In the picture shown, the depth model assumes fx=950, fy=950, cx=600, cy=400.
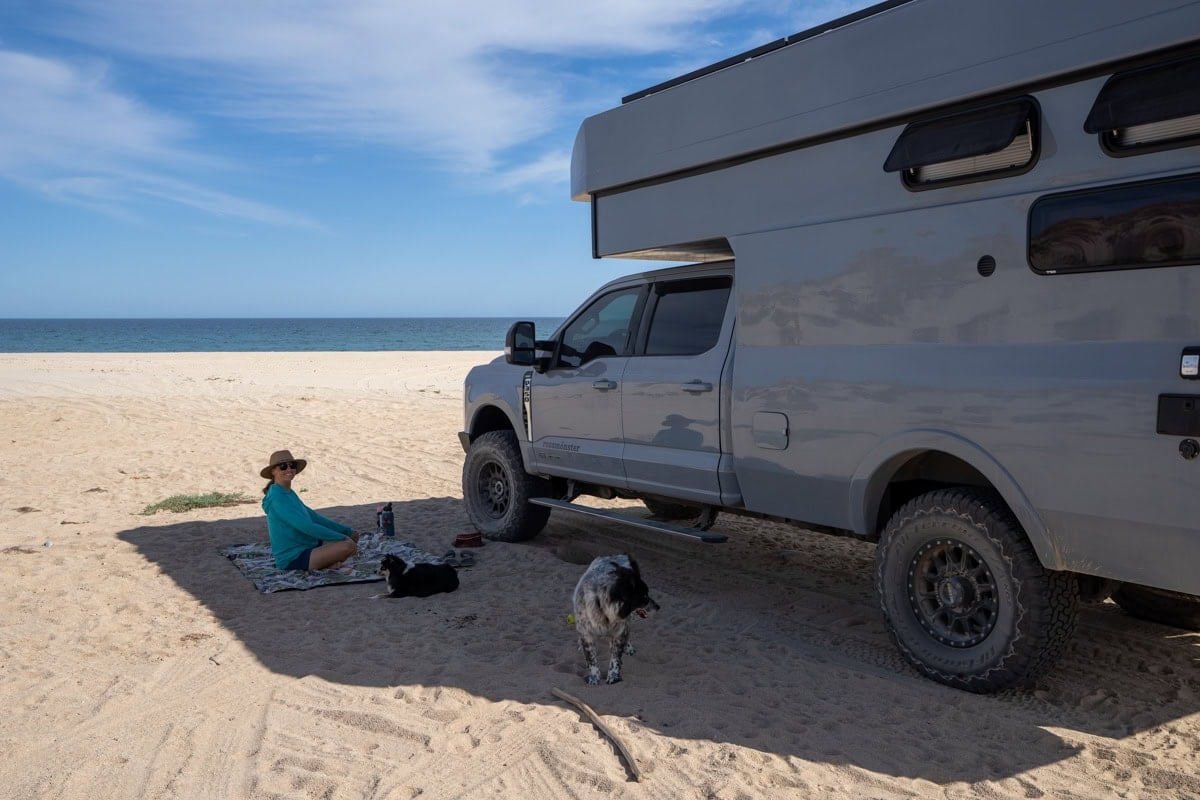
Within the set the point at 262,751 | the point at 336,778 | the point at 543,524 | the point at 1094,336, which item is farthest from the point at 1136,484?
the point at 543,524

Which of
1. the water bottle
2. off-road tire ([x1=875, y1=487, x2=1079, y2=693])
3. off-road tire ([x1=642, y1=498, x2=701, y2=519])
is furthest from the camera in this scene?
the water bottle

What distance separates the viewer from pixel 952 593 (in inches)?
181

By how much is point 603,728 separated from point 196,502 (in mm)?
6724

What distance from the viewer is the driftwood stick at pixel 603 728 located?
3.87 meters

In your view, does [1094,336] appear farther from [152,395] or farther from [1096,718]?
[152,395]

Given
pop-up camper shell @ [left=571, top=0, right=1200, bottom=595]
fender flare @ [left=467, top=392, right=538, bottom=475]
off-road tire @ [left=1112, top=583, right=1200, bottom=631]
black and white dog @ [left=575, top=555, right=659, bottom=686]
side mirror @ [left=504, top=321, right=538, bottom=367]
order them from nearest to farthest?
1. pop-up camper shell @ [left=571, top=0, right=1200, bottom=595]
2. black and white dog @ [left=575, top=555, right=659, bottom=686]
3. off-road tire @ [left=1112, top=583, right=1200, bottom=631]
4. side mirror @ [left=504, top=321, right=538, bottom=367]
5. fender flare @ [left=467, top=392, right=538, bottom=475]

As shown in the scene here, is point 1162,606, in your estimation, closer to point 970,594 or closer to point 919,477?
point 970,594

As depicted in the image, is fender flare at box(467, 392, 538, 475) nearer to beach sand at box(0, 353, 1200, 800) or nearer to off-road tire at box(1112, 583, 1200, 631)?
beach sand at box(0, 353, 1200, 800)

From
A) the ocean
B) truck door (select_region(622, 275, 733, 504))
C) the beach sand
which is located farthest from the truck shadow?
the ocean

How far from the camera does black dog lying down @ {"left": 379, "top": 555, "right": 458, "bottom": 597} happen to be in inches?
252

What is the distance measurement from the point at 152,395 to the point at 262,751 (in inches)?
661

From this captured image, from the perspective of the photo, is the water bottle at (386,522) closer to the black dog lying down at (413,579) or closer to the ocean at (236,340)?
the black dog lying down at (413,579)

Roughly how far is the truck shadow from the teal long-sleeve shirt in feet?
1.25

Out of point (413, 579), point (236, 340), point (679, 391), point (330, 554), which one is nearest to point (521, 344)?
point (679, 391)
